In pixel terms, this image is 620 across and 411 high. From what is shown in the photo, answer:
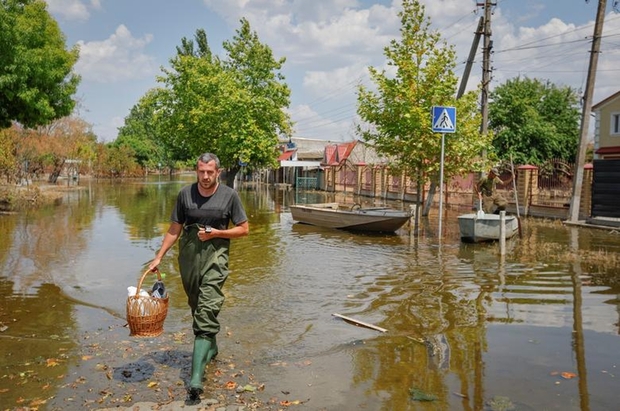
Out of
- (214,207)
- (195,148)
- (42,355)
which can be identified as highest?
(195,148)

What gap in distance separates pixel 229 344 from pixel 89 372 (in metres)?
1.47

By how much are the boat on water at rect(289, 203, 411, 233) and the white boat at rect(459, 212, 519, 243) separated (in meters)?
1.97

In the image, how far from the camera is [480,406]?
4234 mm

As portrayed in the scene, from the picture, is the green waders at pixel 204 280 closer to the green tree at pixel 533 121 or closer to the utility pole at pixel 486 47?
the utility pole at pixel 486 47

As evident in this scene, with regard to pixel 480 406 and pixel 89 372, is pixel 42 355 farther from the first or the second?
pixel 480 406

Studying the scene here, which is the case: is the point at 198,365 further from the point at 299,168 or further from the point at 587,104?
the point at 299,168

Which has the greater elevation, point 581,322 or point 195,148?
point 195,148

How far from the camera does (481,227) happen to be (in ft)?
43.2

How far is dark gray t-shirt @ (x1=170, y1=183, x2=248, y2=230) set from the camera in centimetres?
482

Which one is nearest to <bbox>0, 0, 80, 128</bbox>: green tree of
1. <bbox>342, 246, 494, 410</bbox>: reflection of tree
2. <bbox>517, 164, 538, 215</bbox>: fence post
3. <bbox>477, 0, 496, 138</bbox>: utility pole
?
<bbox>342, 246, 494, 410</bbox>: reflection of tree

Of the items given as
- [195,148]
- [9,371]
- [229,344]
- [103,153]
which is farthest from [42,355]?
[103,153]

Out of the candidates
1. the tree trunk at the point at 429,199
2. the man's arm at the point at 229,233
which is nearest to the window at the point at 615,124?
the tree trunk at the point at 429,199

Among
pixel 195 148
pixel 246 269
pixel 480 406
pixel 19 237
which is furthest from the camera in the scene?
pixel 195 148

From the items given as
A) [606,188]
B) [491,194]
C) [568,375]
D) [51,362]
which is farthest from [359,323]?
[606,188]
